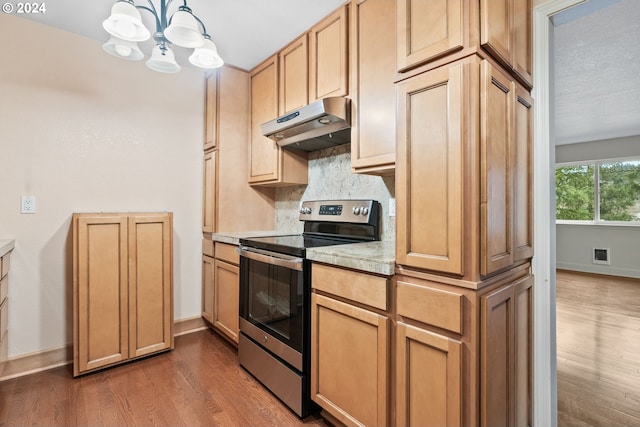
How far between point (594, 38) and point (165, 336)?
379 cm

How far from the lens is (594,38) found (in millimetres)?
2191

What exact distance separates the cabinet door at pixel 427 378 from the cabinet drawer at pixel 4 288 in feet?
7.31

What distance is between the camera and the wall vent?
17.5ft

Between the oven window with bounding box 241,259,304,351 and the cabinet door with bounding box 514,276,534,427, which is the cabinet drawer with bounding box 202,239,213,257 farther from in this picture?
the cabinet door with bounding box 514,276,534,427

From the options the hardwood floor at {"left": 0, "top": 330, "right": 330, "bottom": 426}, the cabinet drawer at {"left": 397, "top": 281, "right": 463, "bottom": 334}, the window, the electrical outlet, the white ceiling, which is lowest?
the hardwood floor at {"left": 0, "top": 330, "right": 330, "bottom": 426}

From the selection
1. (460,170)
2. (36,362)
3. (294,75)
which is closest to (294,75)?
(294,75)

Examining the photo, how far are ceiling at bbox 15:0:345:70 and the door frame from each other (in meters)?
1.16

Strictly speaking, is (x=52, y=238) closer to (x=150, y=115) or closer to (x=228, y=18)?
(x=150, y=115)

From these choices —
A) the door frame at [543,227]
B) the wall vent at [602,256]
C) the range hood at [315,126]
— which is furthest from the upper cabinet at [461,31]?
the wall vent at [602,256]

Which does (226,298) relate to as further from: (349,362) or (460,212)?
(460,212)

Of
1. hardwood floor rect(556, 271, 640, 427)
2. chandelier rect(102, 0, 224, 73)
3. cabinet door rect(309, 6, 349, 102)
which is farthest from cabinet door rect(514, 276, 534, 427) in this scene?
chandelier rect(102, 0, 224, 73)

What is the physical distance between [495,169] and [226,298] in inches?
82.1

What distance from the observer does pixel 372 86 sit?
5.59 ft

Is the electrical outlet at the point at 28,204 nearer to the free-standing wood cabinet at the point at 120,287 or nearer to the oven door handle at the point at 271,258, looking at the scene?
the free-standing wood cabinet at the point at 120,287
